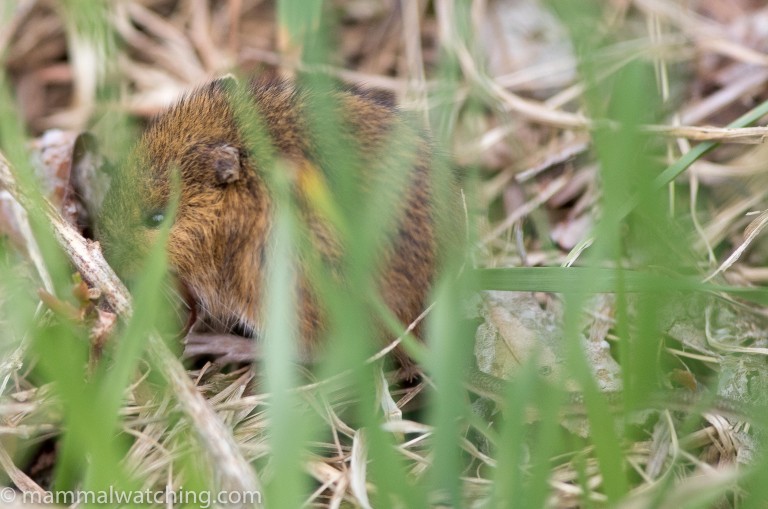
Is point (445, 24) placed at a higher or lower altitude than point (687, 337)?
higher

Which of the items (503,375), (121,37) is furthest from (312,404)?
(121,37)

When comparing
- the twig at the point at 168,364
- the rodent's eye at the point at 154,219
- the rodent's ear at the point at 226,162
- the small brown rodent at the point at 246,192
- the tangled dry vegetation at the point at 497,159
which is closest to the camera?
the twig at the point at 168,364

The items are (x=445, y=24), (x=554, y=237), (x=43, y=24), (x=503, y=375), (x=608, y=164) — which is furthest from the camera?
(x=43, y=24)

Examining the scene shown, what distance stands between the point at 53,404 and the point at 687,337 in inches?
90.4

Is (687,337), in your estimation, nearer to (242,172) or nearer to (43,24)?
(242,172)

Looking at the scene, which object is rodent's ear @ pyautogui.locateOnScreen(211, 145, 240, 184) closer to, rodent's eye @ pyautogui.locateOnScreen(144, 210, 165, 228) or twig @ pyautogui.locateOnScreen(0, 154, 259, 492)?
rodent's eye @ pyautogui.locateOnScreen(144, 210, 165, 228)

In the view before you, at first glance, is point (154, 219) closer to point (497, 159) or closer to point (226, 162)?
point (226, 162)

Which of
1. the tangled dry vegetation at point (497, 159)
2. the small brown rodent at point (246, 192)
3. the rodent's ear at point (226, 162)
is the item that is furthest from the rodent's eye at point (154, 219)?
the tangled dry vegetation at point (497, 159)

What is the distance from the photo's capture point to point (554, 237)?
3.78 m

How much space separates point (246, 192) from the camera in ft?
9.93

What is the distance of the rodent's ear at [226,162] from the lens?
3.00 meters

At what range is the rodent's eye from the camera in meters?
3.19

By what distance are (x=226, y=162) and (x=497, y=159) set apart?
1.76 m

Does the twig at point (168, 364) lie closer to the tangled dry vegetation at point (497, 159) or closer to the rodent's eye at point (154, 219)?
the tangled dry vegetation at point (497, 159)
